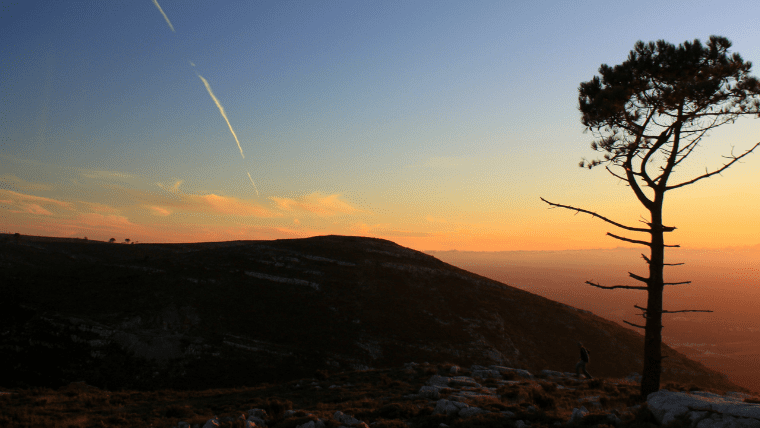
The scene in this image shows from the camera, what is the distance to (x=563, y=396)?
1841 cm

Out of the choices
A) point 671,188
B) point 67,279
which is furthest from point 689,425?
point 67,279

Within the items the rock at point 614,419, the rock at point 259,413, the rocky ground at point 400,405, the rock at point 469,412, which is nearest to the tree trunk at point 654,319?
the rocky ground at point 400,405

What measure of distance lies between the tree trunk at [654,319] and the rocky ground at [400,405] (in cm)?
104

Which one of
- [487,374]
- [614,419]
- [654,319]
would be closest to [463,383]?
[487,374]

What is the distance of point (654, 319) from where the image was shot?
15508mm

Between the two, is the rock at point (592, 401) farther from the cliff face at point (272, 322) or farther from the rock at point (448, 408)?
the cliff face at point (272, 322)

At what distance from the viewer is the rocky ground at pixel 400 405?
11.8 meters

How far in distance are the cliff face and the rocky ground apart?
659 cm

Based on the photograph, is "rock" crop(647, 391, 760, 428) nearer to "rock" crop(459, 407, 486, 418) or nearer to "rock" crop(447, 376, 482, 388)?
"rock" crop(459, 407, 486, 418)

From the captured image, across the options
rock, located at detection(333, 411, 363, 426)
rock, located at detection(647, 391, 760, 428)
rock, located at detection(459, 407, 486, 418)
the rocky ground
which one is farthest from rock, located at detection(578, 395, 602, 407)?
rock, located at detection(333, 411, 363, 426)

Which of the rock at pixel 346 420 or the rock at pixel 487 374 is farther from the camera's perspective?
the rock at pixel 487 374

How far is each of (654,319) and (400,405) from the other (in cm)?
1199

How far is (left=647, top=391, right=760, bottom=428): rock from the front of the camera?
940 cm

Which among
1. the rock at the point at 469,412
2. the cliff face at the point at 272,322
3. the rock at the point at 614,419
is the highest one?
the rock at the point at 614,419
